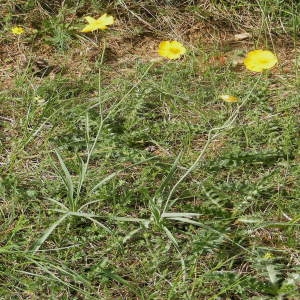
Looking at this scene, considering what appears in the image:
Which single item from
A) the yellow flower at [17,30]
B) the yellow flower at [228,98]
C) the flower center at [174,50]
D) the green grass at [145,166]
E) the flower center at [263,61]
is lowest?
the green grass at [145,166]

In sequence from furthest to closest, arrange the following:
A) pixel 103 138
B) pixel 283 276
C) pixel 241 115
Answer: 1. pixel 241 115
2. pixel 103 138
3. pixel 283 276

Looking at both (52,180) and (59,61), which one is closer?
(52,180)

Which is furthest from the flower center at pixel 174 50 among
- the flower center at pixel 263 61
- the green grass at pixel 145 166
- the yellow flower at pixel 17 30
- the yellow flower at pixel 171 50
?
the yellow flower at pixel 17 30

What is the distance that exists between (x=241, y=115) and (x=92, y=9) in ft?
3.73

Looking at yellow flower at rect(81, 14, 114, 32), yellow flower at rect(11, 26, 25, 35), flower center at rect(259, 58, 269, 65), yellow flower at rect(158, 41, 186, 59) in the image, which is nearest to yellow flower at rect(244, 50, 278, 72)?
flower center at rect(259, 58, 269, 65)

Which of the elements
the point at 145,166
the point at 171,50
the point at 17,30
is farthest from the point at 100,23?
the point at 17,30

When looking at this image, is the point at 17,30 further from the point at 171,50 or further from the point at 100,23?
the point at 171,50

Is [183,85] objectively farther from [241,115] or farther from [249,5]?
[249,5]

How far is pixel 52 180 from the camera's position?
206cm

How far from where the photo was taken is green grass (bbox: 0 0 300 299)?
1726mm

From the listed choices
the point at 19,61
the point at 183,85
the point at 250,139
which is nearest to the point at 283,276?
the point at 250,139

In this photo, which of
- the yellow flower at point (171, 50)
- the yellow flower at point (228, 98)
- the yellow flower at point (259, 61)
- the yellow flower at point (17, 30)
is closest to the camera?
the yellow flower at point (259, 61)

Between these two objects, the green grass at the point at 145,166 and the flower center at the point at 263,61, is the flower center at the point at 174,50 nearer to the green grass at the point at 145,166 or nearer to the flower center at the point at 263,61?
the green grass at the point at 145,166

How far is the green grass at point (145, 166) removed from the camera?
173 centimetres
